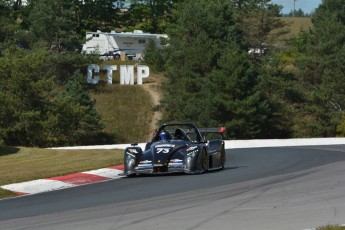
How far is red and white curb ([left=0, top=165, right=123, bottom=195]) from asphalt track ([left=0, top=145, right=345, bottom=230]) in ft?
2.53

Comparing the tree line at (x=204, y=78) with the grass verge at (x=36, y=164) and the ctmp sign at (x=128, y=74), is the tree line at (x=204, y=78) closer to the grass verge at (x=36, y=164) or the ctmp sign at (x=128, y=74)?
the ctmp sign at (x=128, y=74)

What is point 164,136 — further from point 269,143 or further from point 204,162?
point 269,143

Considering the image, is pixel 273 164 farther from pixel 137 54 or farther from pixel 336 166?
pixel 137 54

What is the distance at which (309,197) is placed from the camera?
13.2 metres

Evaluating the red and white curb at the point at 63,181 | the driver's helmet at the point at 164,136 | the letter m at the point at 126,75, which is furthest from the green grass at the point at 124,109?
the driver's helmet at the point at 164,136

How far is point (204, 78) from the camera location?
7631 cm

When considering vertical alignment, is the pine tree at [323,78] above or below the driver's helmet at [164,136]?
above

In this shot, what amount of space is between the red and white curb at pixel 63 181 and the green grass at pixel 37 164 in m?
0.43

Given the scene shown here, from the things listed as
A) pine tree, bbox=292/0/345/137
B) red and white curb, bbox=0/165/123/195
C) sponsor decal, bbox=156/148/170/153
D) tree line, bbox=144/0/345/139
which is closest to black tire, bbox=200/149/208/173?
sponsor decal, bbox=156/148/170/153

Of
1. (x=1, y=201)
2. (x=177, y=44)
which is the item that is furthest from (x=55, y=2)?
(x=1, y=201)

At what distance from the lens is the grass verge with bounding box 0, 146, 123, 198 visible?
2008cm

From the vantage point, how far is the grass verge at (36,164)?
2008cm

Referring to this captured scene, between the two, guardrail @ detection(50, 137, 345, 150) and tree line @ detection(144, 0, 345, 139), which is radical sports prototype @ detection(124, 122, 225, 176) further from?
tree line @ detection(144, 0, 345, 139)

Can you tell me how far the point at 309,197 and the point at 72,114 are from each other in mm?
53053
